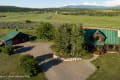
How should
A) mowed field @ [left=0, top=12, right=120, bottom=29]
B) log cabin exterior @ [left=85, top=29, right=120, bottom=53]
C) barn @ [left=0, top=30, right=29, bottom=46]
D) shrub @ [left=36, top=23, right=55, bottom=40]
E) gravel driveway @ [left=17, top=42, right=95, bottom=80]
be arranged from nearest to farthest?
gravel driveway @ [left=17, top=42, right=95, bottom=80], log cabin exterior @ [left=85, top=29, right=120, bottom=53], barn @ [left=0, top=30, right=29, bottom=46], shrub @ [left=36, top=23, right=55, bottom=40], mowed field @ [left=0, top=12, right=120, bottom=29]

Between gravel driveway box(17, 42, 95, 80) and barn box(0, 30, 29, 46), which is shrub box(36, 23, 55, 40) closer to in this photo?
barn box(0, 30, 29, 46)

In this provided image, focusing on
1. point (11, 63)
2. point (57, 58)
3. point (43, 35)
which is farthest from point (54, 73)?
point (43, 35)

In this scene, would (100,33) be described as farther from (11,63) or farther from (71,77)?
(11,63)

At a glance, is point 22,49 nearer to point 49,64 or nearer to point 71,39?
point 49,64

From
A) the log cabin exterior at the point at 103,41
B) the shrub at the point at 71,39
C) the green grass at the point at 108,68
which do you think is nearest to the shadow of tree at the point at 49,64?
the shrub at the point at 71,39

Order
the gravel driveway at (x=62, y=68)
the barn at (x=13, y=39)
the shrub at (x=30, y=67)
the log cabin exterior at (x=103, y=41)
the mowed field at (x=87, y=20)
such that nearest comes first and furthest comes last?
1. the shrub at (x=30, y=67)
2. the gravel driveway at (x=62, y=68)
3. the log cabin exterior at (x=103, y=41)
4. the barn at (x=13, y=39)
5. the mowed field at (x=87, y=20)

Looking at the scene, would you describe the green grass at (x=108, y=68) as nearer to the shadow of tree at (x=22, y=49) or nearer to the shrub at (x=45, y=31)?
the shadow of tree at (x=22, y=49)

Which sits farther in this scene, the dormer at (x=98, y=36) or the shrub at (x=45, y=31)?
the shrub at (x=45, y=31)

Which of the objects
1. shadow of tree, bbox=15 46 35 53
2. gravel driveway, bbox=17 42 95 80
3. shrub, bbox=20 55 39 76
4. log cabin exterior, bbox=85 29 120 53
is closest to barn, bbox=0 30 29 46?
shadow of tree, bbox=15 46 35 53
